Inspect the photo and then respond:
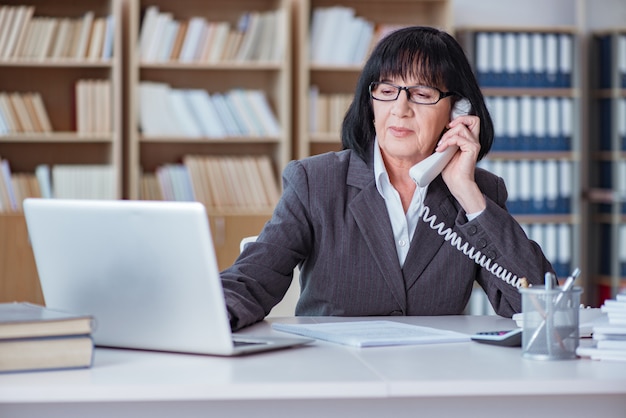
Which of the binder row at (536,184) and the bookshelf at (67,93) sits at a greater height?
the bookshelf at (67,93)

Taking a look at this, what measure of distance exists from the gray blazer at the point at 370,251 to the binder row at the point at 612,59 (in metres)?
3.54

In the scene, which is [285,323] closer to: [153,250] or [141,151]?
[153,250]

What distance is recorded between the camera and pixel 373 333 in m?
1.54

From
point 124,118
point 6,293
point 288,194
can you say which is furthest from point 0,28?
point 288,194

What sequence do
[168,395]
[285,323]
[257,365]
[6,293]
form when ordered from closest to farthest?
[168,395] < [257,365] < [285,323] < [6,293]

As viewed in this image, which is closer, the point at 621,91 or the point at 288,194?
the point at 288,194

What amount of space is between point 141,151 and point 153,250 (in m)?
3.77

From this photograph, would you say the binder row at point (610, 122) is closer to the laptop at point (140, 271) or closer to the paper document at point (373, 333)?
the paper document at point (373, 333)

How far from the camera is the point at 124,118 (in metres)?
4.84

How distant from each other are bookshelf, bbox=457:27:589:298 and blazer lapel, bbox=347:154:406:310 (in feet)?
10.6

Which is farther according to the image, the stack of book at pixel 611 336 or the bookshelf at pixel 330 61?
the bookshelf at pixel 330 61

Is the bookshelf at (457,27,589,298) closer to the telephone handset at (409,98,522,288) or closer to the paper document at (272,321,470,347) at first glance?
the telephone handset at (409,98,522,288)

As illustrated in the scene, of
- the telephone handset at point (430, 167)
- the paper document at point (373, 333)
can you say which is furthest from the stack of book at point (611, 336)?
the telephone handset at point (430, 167)

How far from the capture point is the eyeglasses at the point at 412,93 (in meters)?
2.07
